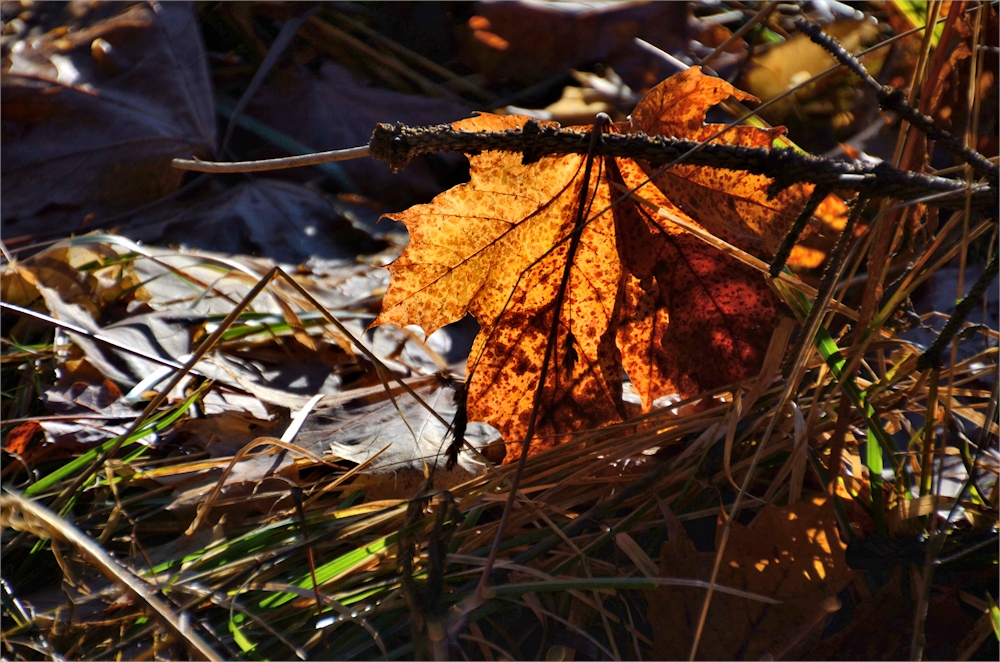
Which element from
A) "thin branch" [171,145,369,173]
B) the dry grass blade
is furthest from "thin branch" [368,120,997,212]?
the dry grass blade

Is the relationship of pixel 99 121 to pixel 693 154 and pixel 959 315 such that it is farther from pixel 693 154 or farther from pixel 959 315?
pixel 959 315

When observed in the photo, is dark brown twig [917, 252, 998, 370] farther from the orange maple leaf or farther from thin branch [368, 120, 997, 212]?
the orange maple leaf

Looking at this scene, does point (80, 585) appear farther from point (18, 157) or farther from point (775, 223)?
point (18, 157)

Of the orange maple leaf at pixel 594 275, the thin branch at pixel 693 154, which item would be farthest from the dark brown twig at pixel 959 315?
the orange maple leaf at pixel 594 275

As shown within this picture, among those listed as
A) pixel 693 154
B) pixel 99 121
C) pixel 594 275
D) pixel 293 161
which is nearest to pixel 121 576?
pixel 293 161

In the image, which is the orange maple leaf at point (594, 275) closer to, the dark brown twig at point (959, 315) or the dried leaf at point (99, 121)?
the dark brown twig at point (959, 315)
